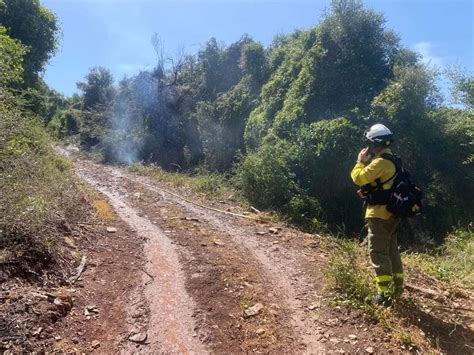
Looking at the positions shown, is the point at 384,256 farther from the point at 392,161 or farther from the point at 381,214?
the point at 392,161

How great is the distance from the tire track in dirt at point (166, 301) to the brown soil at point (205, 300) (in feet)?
0.03

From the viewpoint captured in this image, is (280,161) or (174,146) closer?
(280,161)

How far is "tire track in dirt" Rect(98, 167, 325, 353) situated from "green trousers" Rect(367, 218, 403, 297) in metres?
0.75

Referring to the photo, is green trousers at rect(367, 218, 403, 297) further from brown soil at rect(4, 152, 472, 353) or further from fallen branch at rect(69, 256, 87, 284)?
fallen branch at rect(69, 256, 87, 284)

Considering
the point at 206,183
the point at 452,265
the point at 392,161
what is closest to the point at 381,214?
the point at 392,161

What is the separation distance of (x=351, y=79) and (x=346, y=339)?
9.65 m

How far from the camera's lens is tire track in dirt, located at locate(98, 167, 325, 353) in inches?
144

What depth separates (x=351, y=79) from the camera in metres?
11.7

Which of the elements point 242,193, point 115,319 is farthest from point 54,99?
point 115,319

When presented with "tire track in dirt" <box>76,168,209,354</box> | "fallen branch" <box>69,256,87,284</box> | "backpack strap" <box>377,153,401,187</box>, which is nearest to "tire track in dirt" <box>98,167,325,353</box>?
"tire track in dirt" <box>76,168,209,354</box>

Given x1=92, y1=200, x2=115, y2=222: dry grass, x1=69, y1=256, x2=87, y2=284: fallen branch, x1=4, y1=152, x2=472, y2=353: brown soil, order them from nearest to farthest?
x1=4, y1=152, x2=472, y2=353: brown soil → x1=69, y1=256, x2=87, y2=284: fallen branch → x1=92, y1=200, x2=115, y2=222: dry grass

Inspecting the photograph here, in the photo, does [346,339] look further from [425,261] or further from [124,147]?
[124,147]

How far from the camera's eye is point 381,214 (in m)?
3.82

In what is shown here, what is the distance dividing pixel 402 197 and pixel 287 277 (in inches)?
74.3
